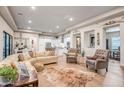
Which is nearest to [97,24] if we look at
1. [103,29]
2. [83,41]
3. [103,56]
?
[103,29]

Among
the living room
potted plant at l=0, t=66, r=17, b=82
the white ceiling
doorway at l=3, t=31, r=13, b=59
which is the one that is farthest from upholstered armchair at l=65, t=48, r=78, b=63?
potted plant at l=0, t=66, r=17, b=82

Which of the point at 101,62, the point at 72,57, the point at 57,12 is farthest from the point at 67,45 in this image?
the point at 101,62

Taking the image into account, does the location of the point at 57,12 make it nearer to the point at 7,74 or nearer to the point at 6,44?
the point at 6,44

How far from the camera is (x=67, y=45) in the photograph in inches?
453

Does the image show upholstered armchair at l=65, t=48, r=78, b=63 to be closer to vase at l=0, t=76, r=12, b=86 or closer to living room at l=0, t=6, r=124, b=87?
living room at l=0, t=6, r=124, b=87

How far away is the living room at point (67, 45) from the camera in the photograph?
3.54 meters

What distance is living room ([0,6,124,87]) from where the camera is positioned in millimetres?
3537

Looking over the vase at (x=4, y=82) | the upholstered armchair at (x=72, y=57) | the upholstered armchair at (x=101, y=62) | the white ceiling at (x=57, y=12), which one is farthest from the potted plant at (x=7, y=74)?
the upholstered armchair at (x=72, y=57)

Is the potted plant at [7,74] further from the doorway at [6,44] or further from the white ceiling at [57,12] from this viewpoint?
the doorway at [6,44]
